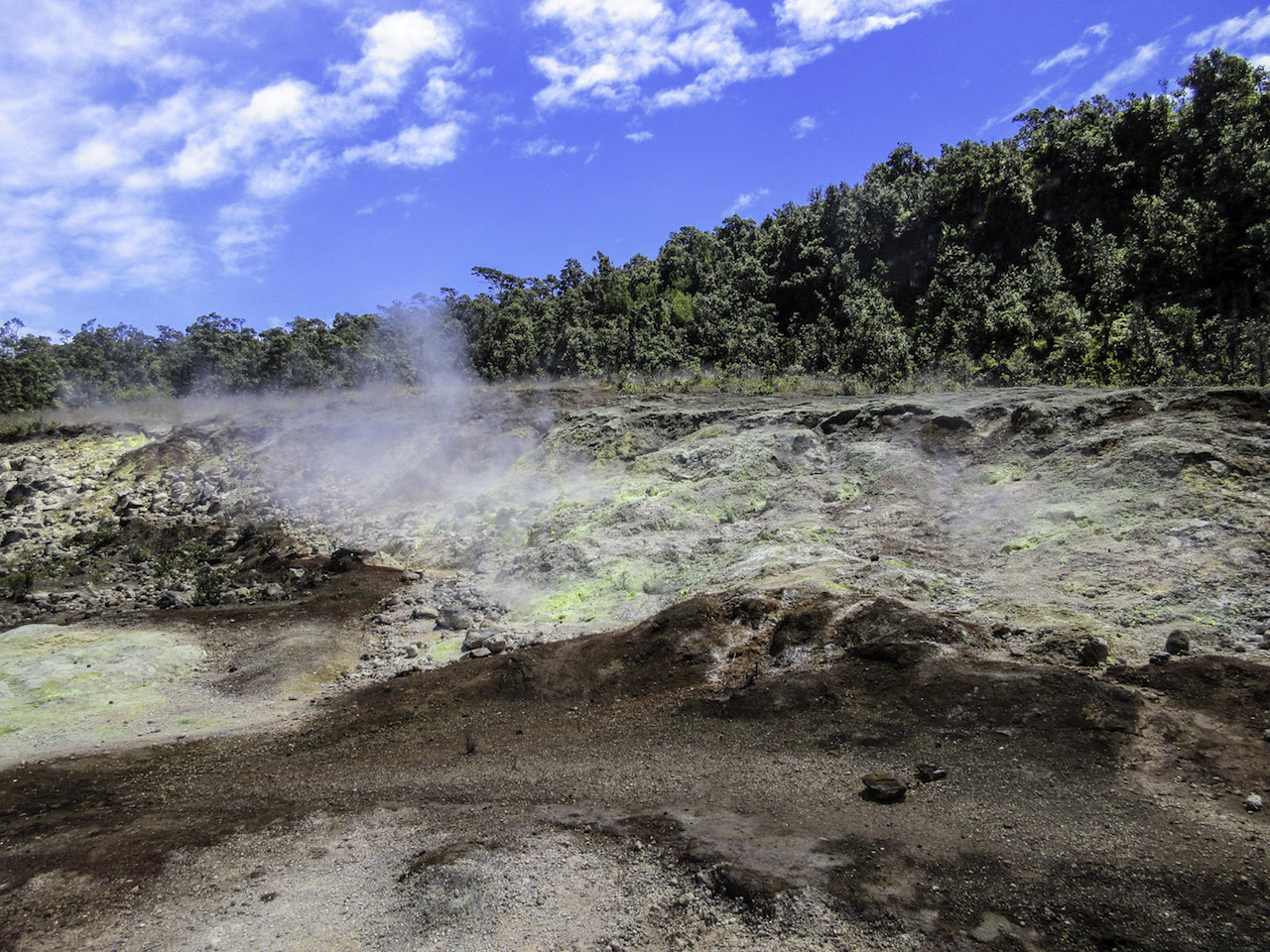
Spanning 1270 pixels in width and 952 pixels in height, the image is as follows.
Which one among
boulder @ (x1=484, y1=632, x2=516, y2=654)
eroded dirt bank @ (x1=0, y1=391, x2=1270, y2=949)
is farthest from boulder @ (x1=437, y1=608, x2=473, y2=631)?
boulder @ (x1=484, y1=632, x2=516, y2=654)

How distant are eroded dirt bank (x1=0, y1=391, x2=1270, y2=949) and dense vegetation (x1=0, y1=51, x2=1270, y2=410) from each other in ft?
32.8

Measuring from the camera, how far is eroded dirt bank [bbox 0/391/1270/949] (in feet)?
19.4

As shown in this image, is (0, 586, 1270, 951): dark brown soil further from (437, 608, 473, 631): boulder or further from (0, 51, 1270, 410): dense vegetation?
(0, 51, 1270, 410): dense vegetation

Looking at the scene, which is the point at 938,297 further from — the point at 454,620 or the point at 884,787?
the point at 884,787

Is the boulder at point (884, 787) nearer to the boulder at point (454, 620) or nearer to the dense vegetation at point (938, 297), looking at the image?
the boulder at point (454, 620)

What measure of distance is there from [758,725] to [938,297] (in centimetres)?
2772

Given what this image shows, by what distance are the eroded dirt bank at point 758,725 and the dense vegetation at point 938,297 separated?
A: 10007 millimetres

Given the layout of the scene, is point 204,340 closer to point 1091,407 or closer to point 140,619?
point 140,619

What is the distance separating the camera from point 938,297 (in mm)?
31469

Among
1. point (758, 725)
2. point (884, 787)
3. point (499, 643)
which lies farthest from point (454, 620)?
point (884, 787)

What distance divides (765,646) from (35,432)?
3021 cm

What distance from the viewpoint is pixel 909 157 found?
42406 millimetres

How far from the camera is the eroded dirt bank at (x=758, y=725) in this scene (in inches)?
232

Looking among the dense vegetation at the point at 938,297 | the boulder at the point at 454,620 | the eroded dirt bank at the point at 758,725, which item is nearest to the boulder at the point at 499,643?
the eroded dirt bank at the point at 758,725
